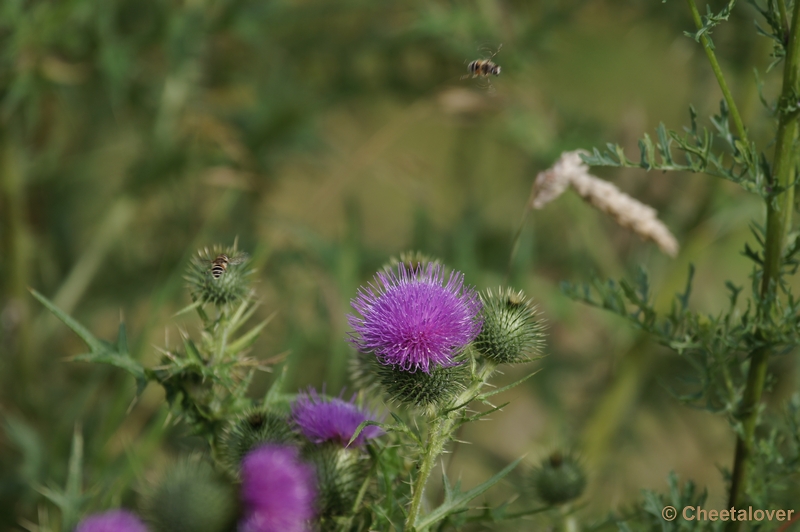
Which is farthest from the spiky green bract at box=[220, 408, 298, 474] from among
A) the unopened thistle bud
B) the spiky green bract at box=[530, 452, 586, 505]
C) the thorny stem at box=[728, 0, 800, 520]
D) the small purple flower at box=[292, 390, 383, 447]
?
the thorny stem at box=[728, 0, 800, 520]

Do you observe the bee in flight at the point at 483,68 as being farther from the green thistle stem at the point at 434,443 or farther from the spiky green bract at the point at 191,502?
the spiky green bract at the point at 191,502

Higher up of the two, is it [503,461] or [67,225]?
[67,225]

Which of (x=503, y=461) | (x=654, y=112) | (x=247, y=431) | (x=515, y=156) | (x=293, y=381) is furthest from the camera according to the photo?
(x=654, y=112)

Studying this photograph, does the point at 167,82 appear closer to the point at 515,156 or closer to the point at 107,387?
the point at 107,387

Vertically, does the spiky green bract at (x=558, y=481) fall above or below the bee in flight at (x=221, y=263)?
below

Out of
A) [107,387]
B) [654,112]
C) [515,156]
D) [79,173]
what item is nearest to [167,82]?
[79,173]

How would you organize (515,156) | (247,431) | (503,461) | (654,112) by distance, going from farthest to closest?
(654,112) < (515,156) < (503,461) < (247,431)

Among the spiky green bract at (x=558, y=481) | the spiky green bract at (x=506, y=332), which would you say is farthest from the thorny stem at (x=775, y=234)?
the spiky green bract at (x=506, y=332)
